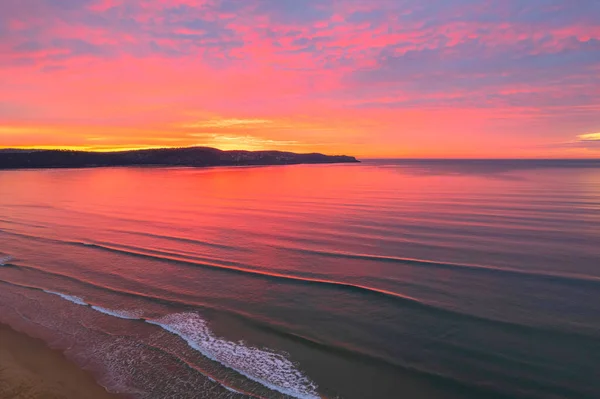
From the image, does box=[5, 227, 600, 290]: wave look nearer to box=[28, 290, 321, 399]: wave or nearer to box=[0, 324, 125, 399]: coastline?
box=[28, 290, 321, 399]: wave

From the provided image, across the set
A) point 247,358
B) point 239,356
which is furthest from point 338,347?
point 239,356

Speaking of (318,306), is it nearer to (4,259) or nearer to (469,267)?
(469,267)

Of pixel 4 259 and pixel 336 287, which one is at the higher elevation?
pixel 336 287

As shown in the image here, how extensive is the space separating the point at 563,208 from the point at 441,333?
30088 millimetres

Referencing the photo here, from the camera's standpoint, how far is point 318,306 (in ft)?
41.8

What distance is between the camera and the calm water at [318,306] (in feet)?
28.7

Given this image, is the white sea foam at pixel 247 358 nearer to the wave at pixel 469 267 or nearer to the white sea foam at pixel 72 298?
the white sea foam at pixel 72 298

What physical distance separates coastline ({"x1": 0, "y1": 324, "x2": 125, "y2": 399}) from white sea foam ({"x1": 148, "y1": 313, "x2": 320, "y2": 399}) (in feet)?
8.24

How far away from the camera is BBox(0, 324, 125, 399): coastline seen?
26.2 ft

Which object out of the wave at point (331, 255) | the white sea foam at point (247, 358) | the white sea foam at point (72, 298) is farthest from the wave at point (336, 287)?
the white sea foam at point (247, 358)

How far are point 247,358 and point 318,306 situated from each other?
12.7ft

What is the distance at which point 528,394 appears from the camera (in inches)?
323

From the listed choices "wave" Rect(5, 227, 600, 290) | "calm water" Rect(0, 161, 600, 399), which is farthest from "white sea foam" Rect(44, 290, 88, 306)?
"wave" Rect(5, 227, 600, 290)

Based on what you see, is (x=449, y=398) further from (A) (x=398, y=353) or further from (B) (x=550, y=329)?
(B) (x=550, y=329)
